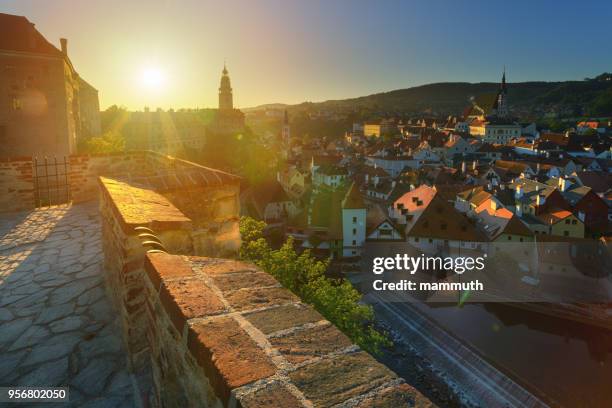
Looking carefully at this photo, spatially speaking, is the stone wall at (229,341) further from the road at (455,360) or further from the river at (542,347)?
the river at (542,347)

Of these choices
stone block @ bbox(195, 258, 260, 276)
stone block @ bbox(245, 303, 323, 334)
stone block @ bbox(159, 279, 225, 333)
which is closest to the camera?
stone block @ bbox(245, 303, 323, 334)

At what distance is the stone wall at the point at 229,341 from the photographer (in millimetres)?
1468

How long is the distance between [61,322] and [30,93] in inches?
973

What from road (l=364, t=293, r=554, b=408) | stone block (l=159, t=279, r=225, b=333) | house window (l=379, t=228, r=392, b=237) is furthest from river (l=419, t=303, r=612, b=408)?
stone block (l=159, t=279, r=225, b=333)

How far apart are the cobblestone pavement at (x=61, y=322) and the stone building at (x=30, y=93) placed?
20784 millimetres

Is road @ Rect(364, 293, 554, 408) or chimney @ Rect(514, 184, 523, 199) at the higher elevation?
chimney @ Rect(514, 184, 523, 199)

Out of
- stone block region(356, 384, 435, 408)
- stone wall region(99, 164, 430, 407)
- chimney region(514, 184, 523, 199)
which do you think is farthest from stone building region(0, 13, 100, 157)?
chimney region(514, 184, 523, 199)

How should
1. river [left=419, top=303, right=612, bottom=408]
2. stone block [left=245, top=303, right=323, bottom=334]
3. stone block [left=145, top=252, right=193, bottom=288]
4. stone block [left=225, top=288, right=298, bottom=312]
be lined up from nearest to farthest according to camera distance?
stone block [left=245, top=303, right=323, bottom=334]
stone block [left=225, top=288, right=298, bottom=312]
stone block [left=145, top=252, right=193, bottom=288]
river [left=419, top=303, right=612, bottom=408]

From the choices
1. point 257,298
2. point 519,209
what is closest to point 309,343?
point 257,298

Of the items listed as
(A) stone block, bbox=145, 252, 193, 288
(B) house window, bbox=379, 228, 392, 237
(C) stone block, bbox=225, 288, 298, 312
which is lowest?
(B) house window, bbox=379, 228, 392, 237

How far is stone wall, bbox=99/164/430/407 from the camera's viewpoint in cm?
147

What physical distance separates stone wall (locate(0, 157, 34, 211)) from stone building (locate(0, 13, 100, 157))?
17.5 m

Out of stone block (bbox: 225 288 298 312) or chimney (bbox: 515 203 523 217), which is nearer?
stone block (bbox: 225 288 298 312)

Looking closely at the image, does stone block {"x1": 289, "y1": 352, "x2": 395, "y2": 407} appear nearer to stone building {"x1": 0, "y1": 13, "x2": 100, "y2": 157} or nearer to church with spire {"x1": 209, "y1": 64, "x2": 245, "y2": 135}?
stone building {"x1": 0, "y1": 13, "x2": 100, "y2": 157}
